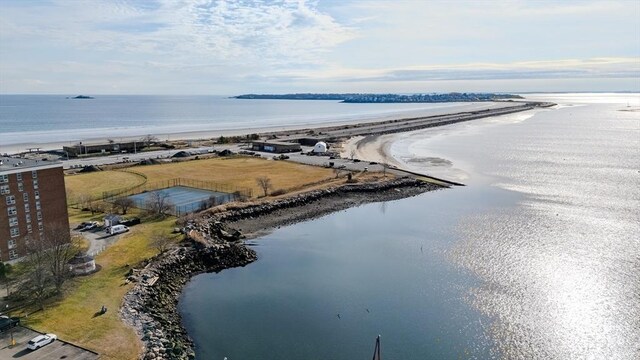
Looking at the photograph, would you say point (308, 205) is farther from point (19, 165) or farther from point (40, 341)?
point (40, 341)

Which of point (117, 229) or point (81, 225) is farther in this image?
point (81, 225)

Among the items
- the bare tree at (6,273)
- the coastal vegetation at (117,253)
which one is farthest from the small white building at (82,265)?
the bare tree at (6,273)

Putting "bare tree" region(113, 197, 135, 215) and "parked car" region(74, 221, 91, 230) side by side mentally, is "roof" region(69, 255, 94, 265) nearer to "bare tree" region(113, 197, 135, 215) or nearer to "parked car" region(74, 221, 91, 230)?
"parked car" region(74, 221, 91, 230)

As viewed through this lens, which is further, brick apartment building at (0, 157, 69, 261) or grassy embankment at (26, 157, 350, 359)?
brick apartment building at (0, 157, 69, 261)

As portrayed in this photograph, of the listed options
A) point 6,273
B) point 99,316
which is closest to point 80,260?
point 6,273

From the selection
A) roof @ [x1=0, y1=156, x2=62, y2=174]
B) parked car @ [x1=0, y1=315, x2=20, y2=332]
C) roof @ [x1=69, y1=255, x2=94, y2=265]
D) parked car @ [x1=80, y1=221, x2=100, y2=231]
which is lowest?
parked car @ [x1=0, y1=315, x2=20, y2=332]

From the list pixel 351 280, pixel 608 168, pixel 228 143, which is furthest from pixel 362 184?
pixel 228 143

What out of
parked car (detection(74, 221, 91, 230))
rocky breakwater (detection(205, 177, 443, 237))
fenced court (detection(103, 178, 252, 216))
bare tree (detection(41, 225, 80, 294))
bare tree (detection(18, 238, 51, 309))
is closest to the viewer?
bare tree (detection(18, 238, 51, 309))

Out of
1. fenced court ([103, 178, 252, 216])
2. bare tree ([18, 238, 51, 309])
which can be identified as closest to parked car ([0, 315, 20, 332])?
bare tree ([18, 238, 51, 309])

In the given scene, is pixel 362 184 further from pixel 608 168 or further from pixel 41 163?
pixel 608 168
